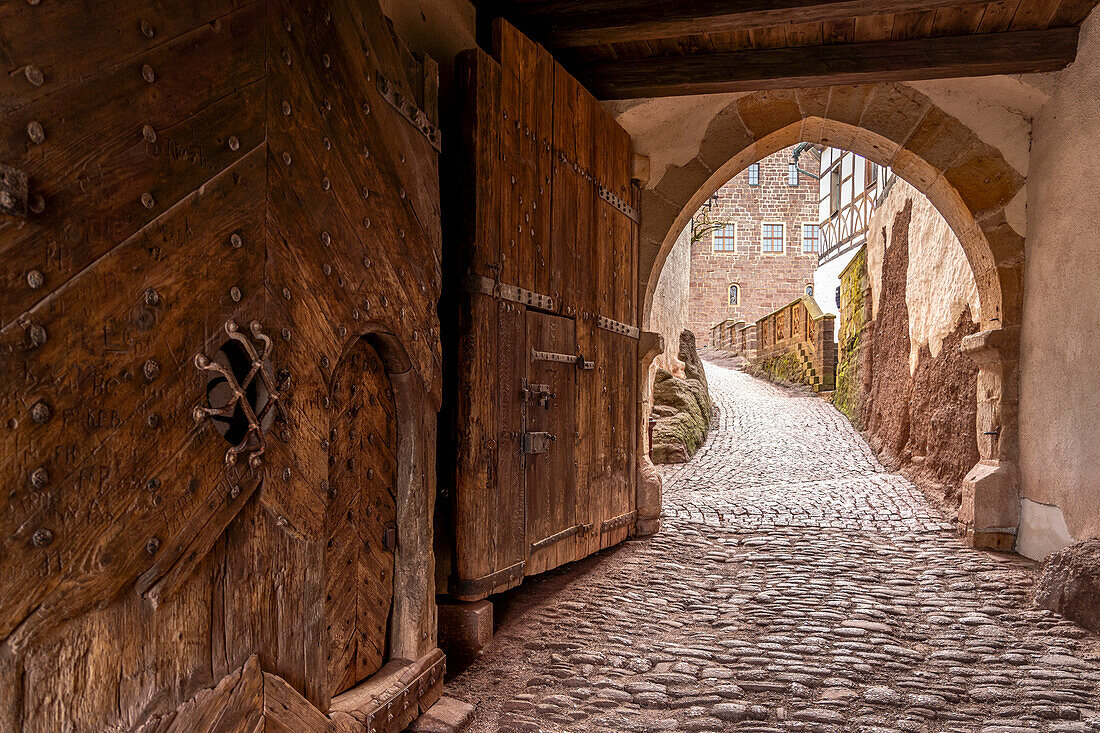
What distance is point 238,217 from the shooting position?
1.64 metres

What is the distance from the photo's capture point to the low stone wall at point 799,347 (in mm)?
13523

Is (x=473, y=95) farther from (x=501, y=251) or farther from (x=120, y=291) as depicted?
(x=120, y=291)

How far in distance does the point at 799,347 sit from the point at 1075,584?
1171 centimetres

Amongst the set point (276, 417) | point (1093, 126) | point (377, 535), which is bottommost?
point (377, 535)

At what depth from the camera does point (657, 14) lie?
3650 millimetres

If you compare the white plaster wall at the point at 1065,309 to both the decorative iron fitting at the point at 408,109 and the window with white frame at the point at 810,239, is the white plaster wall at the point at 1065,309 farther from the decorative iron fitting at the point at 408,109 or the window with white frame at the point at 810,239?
the window with white frame at the point at 810,239

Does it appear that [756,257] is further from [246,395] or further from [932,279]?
[246,395]

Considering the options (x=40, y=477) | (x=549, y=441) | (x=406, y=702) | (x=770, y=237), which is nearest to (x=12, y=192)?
(x=40, y=477)

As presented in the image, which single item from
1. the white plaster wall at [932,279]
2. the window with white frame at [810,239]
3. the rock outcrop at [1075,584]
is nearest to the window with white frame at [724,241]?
the window with white frame at [810,239]

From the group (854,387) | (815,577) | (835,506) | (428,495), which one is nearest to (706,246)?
(854,387)

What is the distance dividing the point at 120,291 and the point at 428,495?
136 cm

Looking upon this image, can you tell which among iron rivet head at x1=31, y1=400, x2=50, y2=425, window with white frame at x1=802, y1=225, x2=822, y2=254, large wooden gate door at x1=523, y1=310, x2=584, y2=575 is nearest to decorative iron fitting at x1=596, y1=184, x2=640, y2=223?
large wooden gate door at x1=523, y1=310, x2=584, y2=575

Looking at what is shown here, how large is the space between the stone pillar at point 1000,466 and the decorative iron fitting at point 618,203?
2.57m

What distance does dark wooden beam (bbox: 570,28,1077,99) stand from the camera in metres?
4.16
